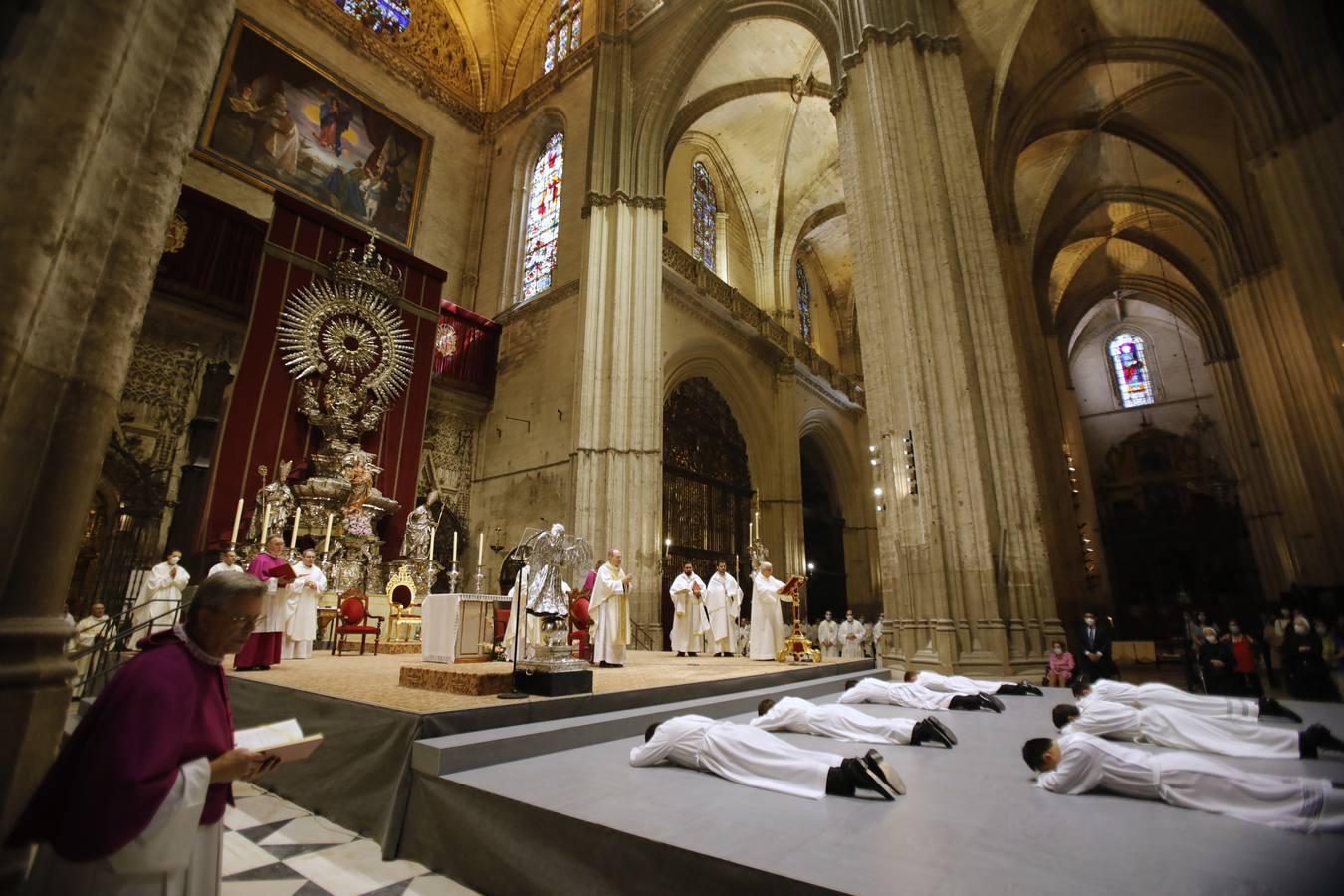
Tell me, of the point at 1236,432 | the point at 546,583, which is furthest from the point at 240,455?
the point at 1236,432

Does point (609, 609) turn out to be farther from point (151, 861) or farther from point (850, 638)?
point (850, 638)

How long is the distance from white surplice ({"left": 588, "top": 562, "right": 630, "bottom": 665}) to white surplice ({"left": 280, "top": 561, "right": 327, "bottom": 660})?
307cm

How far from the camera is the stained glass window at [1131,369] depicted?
22.0 meters

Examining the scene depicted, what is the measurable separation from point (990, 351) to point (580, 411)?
6.62m

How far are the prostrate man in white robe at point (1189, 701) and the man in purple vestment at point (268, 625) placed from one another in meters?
6.68

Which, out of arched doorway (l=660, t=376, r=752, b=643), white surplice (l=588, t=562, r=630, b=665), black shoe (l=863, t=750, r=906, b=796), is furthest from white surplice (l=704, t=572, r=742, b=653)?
black shoe (l=863, t=750, r=906, b=796)

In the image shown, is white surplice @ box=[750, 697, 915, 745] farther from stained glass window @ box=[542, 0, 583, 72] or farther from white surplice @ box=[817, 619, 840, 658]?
stained glass window @ box=[542, 0, 583, 72]

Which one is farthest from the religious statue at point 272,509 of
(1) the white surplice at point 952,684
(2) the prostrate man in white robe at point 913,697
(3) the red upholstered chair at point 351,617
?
(1) the white surplice at point 952,684

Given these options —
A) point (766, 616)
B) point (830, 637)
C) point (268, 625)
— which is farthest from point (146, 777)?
point (830, 637)

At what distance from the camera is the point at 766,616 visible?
7.85 metres

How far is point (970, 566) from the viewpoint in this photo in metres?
6.78

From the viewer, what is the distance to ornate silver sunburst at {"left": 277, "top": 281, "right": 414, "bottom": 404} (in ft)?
31.6

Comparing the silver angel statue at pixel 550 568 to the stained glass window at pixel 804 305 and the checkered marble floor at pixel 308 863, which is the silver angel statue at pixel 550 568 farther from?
the stained glass window at pixel 804 305

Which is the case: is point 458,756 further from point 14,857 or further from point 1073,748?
point 1073,748
